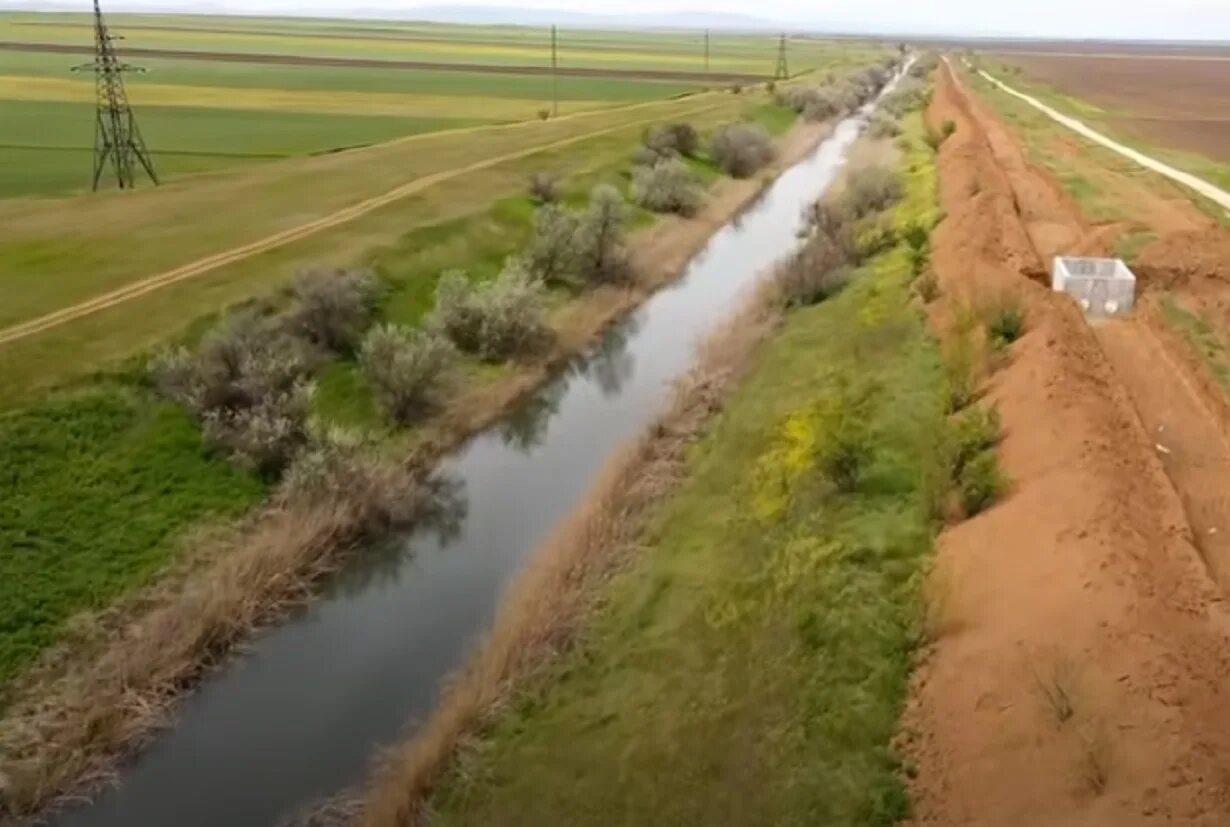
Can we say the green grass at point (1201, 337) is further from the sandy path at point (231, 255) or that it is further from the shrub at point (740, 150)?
the shrub at point (740, 150)

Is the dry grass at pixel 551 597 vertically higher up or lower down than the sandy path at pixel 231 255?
lower down

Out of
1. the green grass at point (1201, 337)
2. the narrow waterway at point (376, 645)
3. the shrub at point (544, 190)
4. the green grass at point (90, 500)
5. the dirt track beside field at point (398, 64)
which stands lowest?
the narrow waterway at point (376, 645)

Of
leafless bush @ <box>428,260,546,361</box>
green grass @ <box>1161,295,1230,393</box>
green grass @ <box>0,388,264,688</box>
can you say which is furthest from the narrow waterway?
green grass @ <box>1161,295,1230,393</box>

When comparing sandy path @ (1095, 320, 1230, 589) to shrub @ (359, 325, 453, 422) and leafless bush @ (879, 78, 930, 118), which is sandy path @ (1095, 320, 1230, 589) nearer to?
shrub @ (359, 325, 453, 422)

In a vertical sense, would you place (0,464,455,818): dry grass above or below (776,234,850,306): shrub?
below

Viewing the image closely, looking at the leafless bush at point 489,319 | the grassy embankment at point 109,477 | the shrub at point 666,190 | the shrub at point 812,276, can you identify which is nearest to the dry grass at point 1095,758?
the grassy embankment at point 109,477

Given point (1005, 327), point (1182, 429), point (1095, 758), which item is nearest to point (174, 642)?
point (1095, 758)

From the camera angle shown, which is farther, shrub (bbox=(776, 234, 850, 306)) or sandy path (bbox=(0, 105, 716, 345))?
shrub (bbox=(776, 234, 850, 306))
